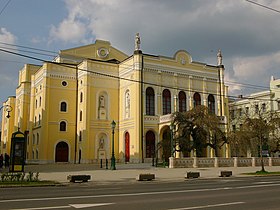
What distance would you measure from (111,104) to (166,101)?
817cm

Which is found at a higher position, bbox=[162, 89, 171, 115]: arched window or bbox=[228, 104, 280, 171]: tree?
bbox=[162, 89, 171, 115]: arched window

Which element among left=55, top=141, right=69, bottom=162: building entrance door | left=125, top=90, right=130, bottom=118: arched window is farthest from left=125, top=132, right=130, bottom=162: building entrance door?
left=55, top=141, right=69, bottom=162: building entrance door

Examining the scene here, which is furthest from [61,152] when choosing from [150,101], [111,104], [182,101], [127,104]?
[182,101]

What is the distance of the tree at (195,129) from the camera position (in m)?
37.4

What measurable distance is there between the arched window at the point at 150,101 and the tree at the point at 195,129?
8266 millimetres

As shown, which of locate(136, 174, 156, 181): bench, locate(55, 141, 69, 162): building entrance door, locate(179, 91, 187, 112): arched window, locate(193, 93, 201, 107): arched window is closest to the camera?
locate(136, 174, 156, 181): bench

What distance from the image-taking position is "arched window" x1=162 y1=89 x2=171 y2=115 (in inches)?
1898

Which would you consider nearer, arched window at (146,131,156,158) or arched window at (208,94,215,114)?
arched window at (146,131,156,158)

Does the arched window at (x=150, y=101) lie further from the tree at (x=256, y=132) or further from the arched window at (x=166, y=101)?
the tree at (x=256, y=132)

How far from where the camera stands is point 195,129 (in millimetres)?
37906

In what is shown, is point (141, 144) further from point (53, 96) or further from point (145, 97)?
point (53, 96)

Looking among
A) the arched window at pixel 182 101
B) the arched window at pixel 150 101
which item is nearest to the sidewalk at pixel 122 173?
the arched window at pixel 150 101

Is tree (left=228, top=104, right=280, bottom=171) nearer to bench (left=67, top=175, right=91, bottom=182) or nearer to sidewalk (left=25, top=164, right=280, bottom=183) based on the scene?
sidewalk (left=25, top=164, right=280, bottom=183)

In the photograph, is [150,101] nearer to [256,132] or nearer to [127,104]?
[127,104]
